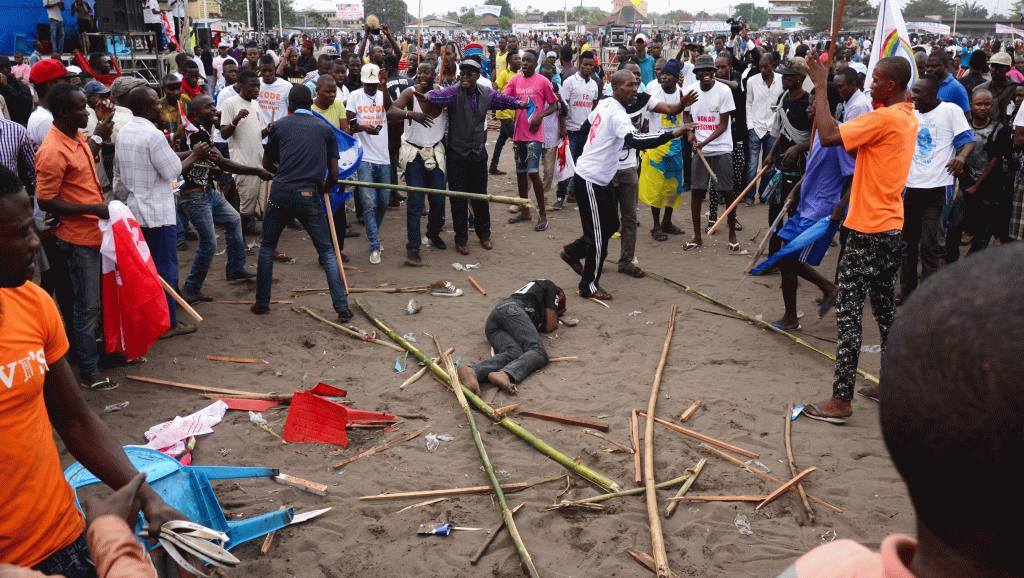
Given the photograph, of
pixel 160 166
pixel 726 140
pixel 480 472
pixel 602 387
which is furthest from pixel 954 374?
pixel 726 140

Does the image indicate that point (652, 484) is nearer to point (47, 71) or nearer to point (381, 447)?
point (381, 447)

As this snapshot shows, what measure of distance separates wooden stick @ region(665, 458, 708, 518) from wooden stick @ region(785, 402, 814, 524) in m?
0.50

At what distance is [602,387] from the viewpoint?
6.27 meters

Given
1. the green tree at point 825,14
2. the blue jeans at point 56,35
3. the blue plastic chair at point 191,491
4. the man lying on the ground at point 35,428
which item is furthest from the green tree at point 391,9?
the man lying on the ground at point 35,428

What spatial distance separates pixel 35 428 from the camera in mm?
2215

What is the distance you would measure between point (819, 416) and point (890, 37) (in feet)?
12.4

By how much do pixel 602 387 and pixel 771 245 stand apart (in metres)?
2.56

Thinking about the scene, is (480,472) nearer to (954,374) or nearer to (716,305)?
(716,305)

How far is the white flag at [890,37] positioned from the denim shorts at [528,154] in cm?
456

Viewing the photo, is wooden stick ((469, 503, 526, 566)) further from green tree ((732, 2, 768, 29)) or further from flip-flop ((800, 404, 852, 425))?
green tree ((732, 2, 768, 29))

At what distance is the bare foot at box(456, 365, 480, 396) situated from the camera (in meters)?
6.08

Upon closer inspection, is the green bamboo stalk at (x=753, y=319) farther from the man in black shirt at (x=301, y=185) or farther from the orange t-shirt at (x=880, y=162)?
the man in black shirt at (x=301, y=185)

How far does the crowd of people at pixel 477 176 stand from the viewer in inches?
204

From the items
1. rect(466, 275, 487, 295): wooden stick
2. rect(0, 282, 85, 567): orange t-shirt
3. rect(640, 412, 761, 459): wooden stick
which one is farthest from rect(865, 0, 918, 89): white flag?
rect(0, 282, 85, 567): orange t-shirt
